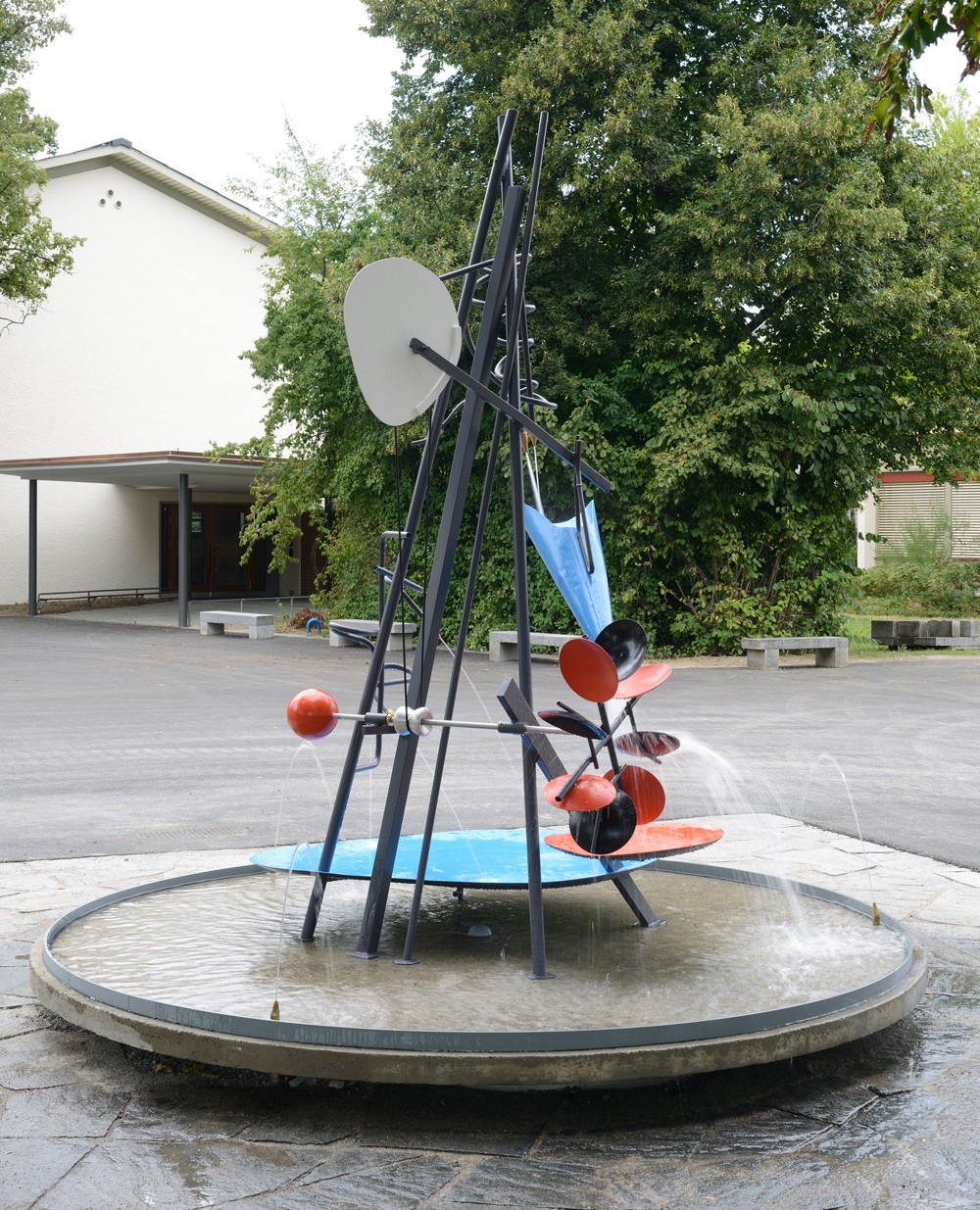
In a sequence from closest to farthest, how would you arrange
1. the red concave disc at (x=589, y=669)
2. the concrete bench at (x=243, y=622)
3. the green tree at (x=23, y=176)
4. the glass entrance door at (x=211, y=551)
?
the red concave disc at (x=589, y=669)
the concrete bench at (x=243, y=622)
the green tree at (x=23, y=176)
the glass entrance door at (x=211, y=551)

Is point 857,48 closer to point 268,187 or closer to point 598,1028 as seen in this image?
point 268,187

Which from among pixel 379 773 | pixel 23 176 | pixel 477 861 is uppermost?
pixel 23 176

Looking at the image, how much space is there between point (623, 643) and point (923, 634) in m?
19.6

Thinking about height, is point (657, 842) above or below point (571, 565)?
below

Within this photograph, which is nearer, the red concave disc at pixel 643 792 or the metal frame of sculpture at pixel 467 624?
the metal frame of sculpture at pixel 467 624

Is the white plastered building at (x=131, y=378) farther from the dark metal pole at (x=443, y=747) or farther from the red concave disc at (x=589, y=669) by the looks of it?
the red concave disc at (x=589, y=669)

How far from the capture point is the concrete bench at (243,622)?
23453 millimetres

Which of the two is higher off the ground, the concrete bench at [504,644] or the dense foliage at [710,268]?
the dense foliage at [710,268]

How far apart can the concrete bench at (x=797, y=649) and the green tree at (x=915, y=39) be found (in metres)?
13.3

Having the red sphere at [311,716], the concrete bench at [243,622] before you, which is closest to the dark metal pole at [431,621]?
the red sphere at [311,716]

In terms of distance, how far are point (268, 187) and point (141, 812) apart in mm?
18710

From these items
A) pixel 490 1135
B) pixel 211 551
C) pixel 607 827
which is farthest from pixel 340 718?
pixel 211 551

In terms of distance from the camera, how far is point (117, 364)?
3328cm

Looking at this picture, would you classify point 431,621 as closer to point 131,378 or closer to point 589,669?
point 589,669
